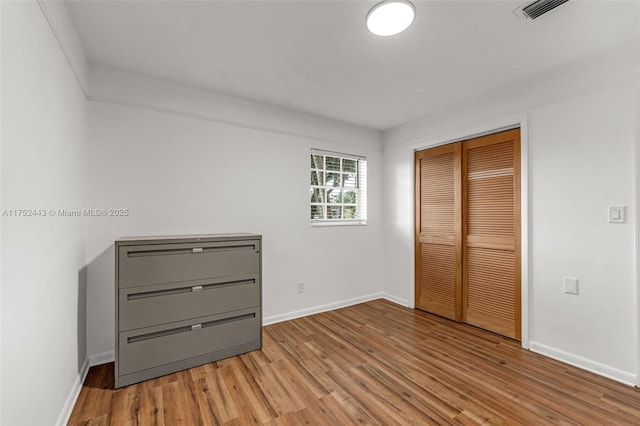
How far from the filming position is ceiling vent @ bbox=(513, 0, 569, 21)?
1.67 meters

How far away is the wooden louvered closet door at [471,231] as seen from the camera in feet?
9.42

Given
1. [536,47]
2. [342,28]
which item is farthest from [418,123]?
[342,28]

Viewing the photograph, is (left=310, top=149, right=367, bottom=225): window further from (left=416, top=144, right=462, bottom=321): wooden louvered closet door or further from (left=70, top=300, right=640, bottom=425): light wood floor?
(left=70, top=300, right=640, bottom=425): light wood floor

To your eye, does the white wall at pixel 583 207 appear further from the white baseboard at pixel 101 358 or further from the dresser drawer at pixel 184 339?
the white baseboard at pixel 101 358

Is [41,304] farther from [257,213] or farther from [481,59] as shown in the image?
[481,59]

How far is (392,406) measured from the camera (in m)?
1.87

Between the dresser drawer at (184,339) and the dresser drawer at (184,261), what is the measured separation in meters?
0.37

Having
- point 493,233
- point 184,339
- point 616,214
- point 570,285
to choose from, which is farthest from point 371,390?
point 616,214

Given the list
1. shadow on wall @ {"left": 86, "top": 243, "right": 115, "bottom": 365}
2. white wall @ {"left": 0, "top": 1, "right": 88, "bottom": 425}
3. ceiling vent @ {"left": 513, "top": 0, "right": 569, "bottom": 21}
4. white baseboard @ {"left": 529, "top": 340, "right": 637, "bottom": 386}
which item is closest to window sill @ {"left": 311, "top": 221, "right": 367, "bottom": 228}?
shadow on wall @ {"left": 86, "top": 243, "right": 115, "bottom": 365}

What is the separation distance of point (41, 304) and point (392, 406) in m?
2.07

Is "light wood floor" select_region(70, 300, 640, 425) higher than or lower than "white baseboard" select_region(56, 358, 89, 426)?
lower

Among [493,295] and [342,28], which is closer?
[342,28]

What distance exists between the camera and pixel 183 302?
2.33 m

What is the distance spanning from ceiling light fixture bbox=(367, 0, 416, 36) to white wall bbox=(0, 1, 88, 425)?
1.71 meters
